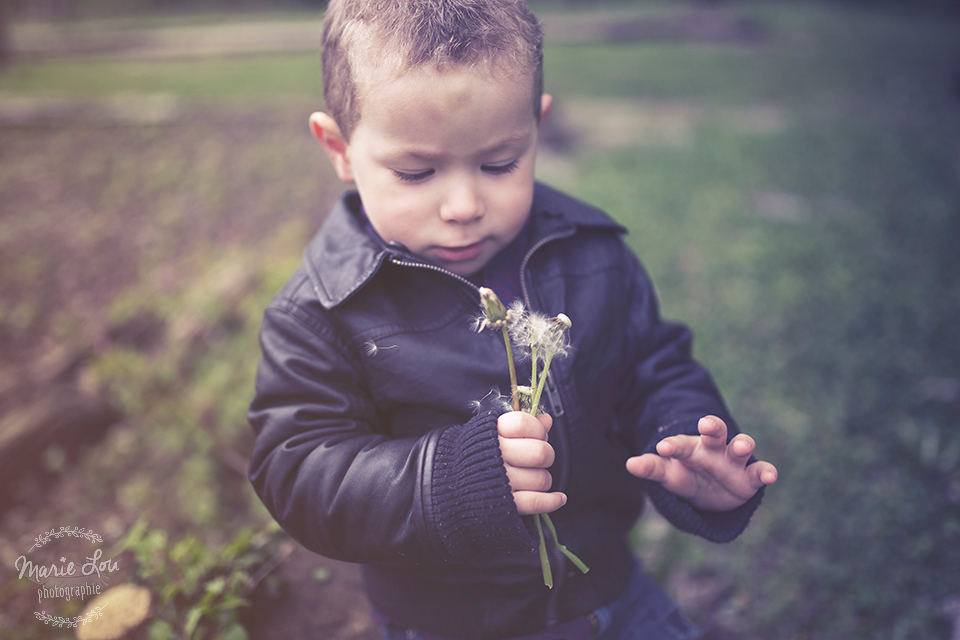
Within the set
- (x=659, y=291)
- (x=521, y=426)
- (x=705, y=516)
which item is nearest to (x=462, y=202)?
(x=521, y=426)

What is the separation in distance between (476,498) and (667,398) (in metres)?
0.63

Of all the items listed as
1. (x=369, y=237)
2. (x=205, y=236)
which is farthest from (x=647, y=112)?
(x=369, y=237)

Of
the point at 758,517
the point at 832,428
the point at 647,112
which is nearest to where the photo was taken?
the point at 758,517

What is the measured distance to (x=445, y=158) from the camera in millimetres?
1216

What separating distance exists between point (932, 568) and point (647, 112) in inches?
262

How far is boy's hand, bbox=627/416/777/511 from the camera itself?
1215 millimetres

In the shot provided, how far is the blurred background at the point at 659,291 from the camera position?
2.07 meters

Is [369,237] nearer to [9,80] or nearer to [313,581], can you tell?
[313,581]

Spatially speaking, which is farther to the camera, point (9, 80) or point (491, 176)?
point (9, 80)

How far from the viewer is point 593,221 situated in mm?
1619

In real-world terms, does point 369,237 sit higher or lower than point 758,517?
higher

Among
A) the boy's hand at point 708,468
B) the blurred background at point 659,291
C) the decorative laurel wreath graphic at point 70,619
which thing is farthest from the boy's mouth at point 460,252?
the decorative laurel wreath graphic at point 70,619

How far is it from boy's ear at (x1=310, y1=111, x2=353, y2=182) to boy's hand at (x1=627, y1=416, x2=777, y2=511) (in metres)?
0.95

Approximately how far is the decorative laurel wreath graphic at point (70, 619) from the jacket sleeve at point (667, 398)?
1429 millimetres
